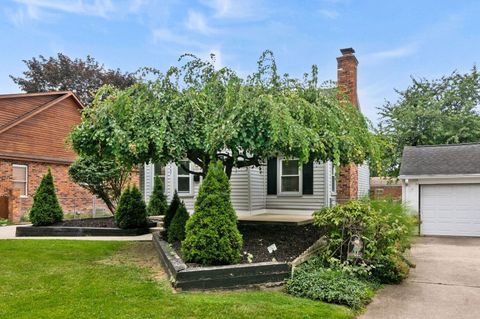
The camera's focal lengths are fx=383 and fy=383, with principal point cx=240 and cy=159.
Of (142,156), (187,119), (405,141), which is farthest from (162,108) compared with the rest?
(405,141)

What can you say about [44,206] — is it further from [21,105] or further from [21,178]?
[21,105]

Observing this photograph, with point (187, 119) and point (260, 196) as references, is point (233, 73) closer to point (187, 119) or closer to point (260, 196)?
point (187, 119)

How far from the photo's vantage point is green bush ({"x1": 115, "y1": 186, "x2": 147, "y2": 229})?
1118cm

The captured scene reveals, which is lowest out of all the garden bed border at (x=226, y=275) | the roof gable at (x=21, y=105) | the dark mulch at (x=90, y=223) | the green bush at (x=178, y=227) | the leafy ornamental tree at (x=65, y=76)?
the dark mulch at (x=90, y=223)

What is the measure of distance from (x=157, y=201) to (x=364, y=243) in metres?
9.32

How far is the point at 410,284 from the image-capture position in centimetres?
658

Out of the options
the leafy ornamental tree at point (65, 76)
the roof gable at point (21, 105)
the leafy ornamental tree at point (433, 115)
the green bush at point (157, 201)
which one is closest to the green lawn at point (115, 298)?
the green bush at point (157, 201)

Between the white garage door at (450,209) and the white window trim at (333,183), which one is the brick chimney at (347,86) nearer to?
the white window trim at (333,183)

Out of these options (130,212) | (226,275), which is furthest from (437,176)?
(226,275)

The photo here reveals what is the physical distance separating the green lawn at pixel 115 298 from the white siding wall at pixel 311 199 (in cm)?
744

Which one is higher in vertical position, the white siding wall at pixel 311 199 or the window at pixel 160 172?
the window at pixel 160 172

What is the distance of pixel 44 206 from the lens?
11367mm

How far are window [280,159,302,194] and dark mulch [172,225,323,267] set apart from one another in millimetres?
3178

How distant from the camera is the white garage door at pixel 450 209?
44.7 ft
